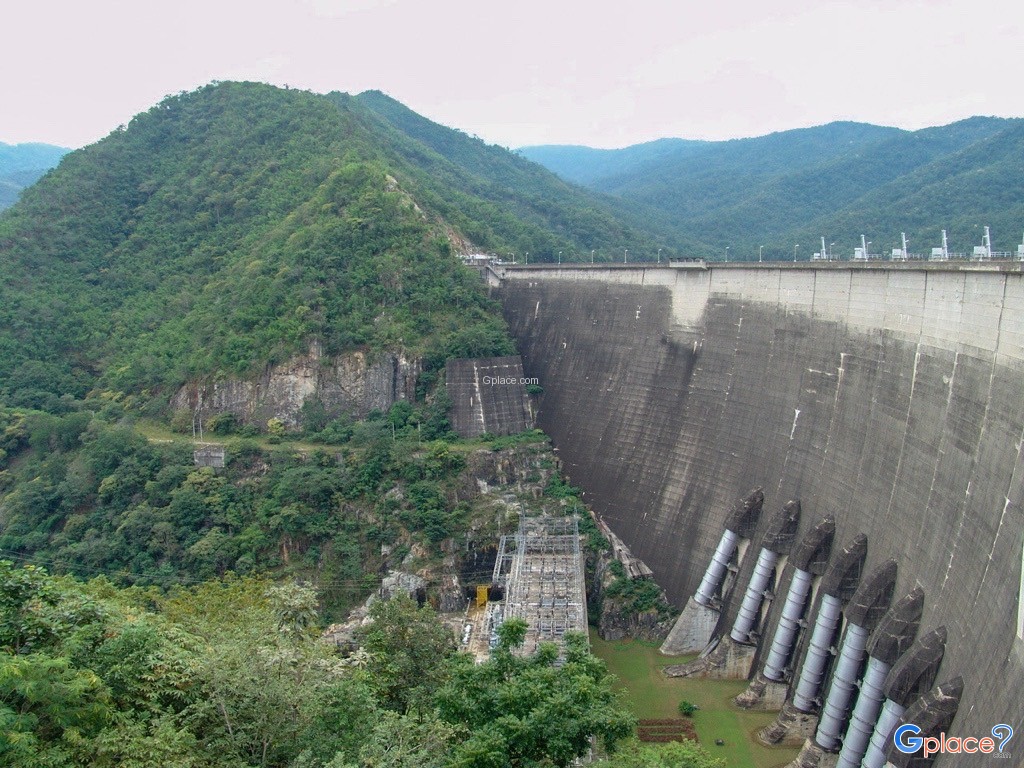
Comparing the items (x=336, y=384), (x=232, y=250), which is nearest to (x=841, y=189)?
(x=232, y=250)

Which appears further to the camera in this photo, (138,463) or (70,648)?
(138,463)

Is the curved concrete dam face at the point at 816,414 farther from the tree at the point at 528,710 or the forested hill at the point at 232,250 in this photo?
the forested hill at the point at 232,250

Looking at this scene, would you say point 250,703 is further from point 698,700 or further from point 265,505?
point 265,505

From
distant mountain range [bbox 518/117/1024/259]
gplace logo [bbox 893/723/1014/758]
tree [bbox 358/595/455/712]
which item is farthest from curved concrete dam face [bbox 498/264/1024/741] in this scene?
distant mountain range [bbox 518/117/1024/259]

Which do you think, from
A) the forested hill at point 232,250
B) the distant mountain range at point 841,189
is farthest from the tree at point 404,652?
the distant mountain range at point 841,189

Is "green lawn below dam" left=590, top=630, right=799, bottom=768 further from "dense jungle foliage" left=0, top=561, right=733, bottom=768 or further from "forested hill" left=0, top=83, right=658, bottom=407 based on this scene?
"forested hill" left=0, top=83, right=658, bottom=407

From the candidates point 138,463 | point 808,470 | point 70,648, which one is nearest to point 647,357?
point 808,470

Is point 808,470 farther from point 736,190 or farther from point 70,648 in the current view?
point 736,190
